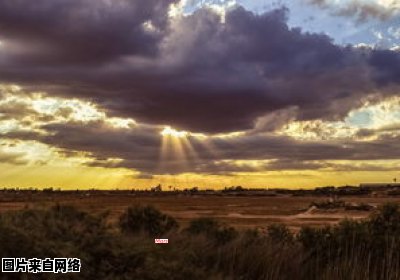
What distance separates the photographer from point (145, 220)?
69.3ft

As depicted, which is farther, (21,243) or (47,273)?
(21,243)

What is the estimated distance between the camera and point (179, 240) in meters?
14.9

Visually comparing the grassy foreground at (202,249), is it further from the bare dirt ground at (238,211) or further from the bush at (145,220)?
the bare dirt ground at (238,211)

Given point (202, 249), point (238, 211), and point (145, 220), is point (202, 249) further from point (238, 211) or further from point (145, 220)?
point (238, 211)

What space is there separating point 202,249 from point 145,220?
7376mm

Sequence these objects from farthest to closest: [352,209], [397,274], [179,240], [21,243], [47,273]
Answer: [352,209], [179,240], [397,274], [21,243], [47,273]

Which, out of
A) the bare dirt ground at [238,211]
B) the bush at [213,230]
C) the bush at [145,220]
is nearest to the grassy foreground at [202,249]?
the bush at [213,230]

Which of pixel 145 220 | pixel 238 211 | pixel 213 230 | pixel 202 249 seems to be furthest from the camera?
pixel 238 211

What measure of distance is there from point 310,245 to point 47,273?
8.80m

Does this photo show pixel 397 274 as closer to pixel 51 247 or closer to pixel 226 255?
pixel 226 255

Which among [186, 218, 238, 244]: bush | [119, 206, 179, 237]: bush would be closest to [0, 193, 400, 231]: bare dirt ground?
[119, 206, 179, 237]: bush

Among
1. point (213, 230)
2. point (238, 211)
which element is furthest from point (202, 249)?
point (238, 211)

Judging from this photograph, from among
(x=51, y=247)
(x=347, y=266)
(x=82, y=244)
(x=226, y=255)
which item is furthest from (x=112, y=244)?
(x=347, y=266)

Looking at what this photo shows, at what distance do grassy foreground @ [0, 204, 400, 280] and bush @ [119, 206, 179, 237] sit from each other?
0.44 ft
